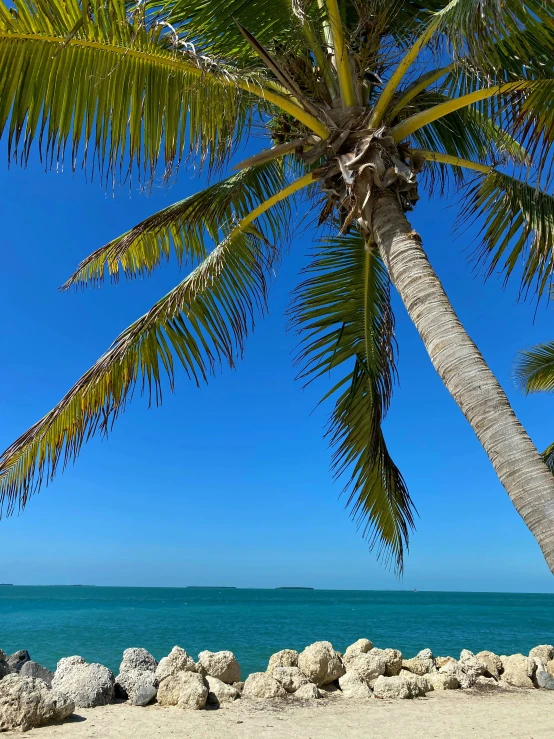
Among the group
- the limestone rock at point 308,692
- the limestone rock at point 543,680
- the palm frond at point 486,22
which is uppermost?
the palm frond at point 486,22

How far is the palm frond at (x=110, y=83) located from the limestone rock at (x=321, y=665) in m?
7.29

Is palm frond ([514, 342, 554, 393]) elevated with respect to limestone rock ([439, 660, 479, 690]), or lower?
elevated

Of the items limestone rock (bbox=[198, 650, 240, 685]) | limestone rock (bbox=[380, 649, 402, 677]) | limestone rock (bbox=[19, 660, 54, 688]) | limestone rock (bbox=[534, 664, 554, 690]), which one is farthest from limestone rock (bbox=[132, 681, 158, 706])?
limestone rock (bbox=[534, 664, 554, 690])

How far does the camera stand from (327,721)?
23.5ft

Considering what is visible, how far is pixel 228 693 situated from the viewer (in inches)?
315

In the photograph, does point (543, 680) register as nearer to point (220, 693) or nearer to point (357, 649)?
point (357, 649)

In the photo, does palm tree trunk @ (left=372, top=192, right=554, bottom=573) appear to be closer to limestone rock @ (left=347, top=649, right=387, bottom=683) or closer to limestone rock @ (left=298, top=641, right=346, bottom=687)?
limestone rock @ (left=298, top=641, right=346, bottom=687)

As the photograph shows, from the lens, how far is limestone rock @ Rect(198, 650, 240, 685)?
8.93m

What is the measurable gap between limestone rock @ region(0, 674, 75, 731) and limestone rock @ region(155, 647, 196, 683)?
165 centimetres

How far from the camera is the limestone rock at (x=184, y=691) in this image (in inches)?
296

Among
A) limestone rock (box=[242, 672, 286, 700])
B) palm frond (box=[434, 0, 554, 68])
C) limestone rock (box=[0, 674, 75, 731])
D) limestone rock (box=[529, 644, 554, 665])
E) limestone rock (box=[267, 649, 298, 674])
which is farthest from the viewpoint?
limestone rock (box=[529, 644, 554, 665])

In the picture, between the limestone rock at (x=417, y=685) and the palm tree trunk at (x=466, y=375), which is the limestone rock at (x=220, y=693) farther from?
the palm tree trunk at (x=466, y=375)

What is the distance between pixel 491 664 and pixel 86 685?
669 cm

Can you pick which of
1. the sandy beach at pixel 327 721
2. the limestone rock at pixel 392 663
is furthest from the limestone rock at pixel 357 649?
the sandy beach at pixel 327 721
